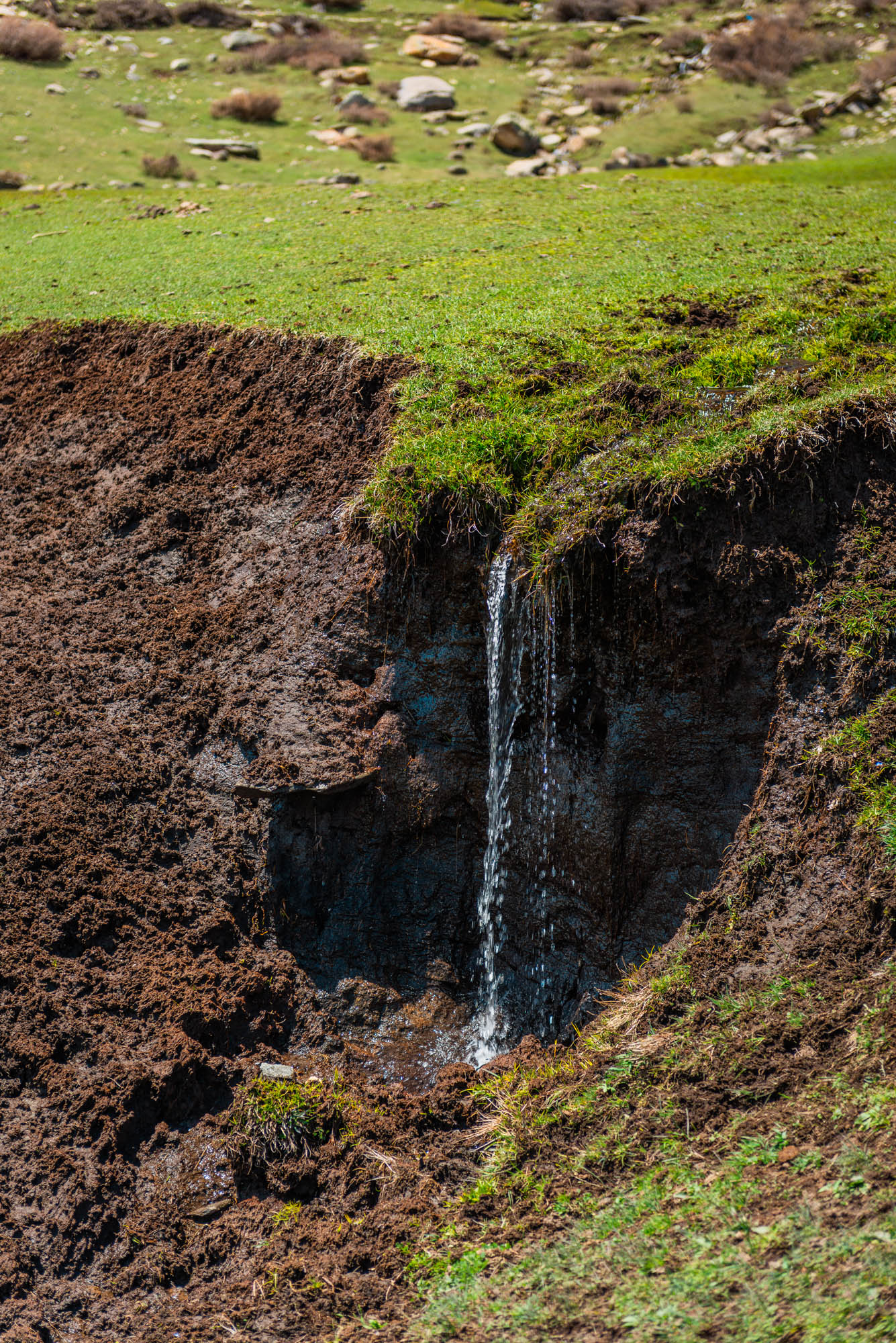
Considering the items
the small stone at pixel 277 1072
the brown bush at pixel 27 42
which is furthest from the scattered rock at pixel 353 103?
the small stone at pixel 277 1072

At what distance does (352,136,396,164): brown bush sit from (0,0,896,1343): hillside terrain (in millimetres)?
11907

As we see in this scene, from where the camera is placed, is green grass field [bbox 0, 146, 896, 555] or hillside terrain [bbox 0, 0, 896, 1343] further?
green grass field [bbox 0, 146, 896, 555]

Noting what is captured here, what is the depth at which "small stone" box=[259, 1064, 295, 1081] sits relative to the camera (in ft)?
23.1

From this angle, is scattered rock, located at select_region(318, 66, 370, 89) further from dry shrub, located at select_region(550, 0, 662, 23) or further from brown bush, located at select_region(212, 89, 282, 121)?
dry shrub, located at select_region(550, 0, 662, 23)

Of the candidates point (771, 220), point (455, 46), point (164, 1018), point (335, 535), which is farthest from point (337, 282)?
point (455, 46)

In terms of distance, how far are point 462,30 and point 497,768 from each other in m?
33.9

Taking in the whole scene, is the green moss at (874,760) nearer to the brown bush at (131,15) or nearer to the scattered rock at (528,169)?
the scattered rock at (528,169)

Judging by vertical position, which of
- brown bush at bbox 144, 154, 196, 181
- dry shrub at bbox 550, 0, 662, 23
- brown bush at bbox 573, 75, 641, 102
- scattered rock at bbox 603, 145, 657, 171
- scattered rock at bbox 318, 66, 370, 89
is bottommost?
brown bush at bbox 144, 154, 196, 181

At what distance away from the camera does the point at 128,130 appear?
979 inches

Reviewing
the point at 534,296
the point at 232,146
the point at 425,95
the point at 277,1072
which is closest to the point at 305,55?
the point at 425,95

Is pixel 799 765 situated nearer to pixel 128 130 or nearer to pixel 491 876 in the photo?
pixel 491 876

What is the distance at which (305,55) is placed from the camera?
3062cm

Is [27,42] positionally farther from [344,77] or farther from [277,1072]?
[277,1072]

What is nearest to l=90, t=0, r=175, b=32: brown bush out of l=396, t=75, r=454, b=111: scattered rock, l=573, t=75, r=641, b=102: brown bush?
l=396, t=75, r=454, b=111: scattered rock
